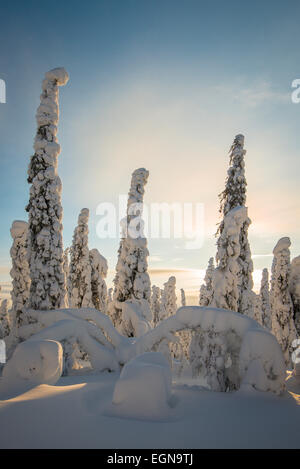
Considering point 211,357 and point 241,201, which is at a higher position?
point 241,201

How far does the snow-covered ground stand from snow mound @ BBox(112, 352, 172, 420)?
0.20 metres

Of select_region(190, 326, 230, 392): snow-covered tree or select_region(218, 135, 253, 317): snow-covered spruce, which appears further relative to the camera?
select_region(218, 135, 253, 317): snow-covered spruce

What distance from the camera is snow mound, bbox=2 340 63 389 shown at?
668 cm

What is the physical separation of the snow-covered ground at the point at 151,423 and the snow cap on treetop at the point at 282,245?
16.0 metres

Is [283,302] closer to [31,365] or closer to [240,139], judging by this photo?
[240,139]

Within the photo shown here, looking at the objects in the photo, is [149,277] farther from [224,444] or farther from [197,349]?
[224,444]

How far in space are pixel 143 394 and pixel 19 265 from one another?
1611cm

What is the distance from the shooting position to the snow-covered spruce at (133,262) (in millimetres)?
17547

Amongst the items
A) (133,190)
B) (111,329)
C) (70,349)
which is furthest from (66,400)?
(133,190)

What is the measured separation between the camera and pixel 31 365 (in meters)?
6.73

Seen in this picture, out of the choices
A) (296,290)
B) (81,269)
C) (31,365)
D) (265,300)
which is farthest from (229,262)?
(265,300)

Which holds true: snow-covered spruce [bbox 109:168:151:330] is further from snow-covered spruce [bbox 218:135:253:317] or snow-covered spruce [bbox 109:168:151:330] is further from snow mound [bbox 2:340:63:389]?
snow mound [bbox 2:340:63:389]

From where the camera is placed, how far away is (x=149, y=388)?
16.3 ft

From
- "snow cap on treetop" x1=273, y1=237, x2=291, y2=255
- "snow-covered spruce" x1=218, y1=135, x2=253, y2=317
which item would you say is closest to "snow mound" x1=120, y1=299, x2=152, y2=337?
"snow-covered spruce" x1=218, y1=135, x2=253, y2=317
